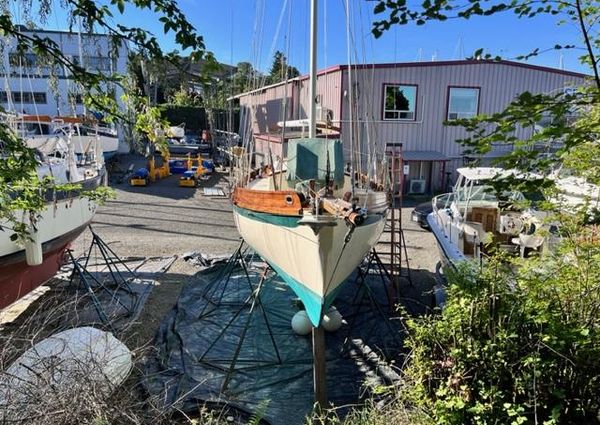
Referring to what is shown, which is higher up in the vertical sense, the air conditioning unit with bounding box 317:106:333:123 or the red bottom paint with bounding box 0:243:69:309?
the air conditioning unit with bounding box 317:106:333:123

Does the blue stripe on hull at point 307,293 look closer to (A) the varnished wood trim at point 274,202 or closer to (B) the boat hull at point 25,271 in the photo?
(A) the varnished wood trim at point 274,202

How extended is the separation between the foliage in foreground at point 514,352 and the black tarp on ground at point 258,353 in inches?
99.2

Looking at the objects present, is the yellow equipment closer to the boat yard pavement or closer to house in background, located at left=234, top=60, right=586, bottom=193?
the boat yard pavement

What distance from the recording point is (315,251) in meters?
5.19

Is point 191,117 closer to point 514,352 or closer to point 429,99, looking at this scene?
point 429,99

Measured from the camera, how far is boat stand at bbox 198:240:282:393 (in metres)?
6.02

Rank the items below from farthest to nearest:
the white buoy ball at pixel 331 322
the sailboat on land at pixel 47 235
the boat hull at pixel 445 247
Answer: the boat hull at pixel 445 247 < the white buoy ball at pixel 331 322 < the sailboat on land at pixel 47 235

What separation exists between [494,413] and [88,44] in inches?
154

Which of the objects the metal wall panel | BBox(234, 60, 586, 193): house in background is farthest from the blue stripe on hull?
the metal wall panel

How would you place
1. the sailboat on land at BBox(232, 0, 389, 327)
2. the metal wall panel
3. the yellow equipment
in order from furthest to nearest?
the yellow equipment < the metal wall panel < the sailboat on land at BBox(232, 0, 389, 327)

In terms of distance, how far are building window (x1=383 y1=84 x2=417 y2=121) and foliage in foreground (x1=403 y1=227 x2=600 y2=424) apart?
15.2 m

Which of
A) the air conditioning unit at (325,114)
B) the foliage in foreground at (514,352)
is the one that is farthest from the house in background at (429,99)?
the foliage in foreground at (514,352)

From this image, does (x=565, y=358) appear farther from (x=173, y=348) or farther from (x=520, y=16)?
(x=173, y=348)

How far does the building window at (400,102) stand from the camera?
1795cm
